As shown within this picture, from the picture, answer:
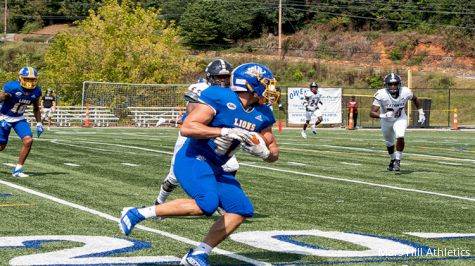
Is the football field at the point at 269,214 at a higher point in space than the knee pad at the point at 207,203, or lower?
lower

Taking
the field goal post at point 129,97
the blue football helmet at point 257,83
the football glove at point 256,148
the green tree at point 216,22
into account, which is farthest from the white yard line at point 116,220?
the green tree at point 216,22

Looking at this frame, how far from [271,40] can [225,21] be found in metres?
6.34

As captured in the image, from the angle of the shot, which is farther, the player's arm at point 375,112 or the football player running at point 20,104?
the player's arm at point 375,112

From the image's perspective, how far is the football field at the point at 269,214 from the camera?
26.4ft

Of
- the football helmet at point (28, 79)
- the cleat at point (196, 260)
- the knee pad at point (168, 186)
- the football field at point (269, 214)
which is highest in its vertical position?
the football helmet at point (28, 79)

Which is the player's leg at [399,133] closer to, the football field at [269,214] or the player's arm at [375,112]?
the football field at [269,214]

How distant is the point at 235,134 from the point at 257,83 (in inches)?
23.0

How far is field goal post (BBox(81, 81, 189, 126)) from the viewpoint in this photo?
48.2 m

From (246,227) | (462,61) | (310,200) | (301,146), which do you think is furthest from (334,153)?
(462,61)

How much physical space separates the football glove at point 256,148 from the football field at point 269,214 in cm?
98

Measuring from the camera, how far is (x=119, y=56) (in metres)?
54.2

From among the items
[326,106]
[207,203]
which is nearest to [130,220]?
[207,203]

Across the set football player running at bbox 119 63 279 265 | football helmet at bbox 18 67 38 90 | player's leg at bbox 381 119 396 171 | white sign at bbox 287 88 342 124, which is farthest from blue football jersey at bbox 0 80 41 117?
white sign at bbox 287 88 342 124

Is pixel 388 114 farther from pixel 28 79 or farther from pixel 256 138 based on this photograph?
pixel 256 138
